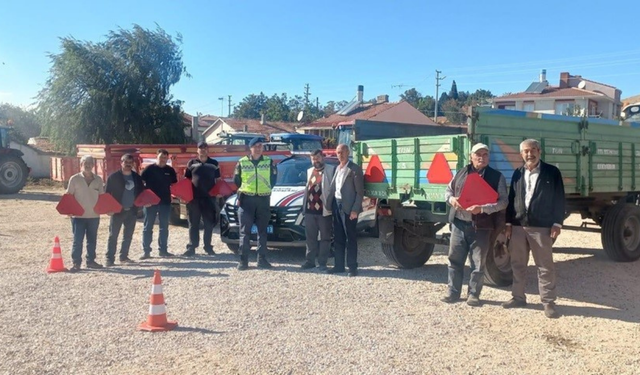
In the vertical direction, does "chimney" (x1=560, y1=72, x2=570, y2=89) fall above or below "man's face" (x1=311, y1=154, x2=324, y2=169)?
above

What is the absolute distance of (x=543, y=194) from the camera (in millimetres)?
5883

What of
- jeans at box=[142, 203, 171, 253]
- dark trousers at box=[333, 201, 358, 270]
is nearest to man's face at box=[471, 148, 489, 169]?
dark trousers at box=[333, 201, 358, 270]

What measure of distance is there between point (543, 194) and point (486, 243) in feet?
2.72

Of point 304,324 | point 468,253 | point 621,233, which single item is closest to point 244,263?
point 304,324

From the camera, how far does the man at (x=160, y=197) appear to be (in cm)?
925

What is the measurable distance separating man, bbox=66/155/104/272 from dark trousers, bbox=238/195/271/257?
2079 millimetres

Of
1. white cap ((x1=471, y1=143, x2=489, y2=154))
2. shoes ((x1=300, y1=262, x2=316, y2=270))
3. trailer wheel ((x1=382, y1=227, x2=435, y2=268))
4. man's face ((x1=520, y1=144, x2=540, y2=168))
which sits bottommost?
shoes ((x1=300, y1=262, x2=316, y2=270))

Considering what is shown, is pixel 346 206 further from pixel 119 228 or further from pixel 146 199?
pixel 119 228

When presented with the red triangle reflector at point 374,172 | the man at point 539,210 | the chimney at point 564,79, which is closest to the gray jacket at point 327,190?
the red triangle reflector at point 374,172

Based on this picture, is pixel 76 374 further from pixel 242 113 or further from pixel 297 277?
pixel 242 113

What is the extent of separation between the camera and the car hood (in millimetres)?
8891

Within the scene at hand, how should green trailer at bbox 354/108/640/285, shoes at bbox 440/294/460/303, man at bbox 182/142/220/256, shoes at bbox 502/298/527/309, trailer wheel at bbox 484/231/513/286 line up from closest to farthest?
1. shoes at bbox 502/298/527/309
2. shoes at bbox 440/294/460/303
3. green trailer at bbox 354/108/640/285
4. trailer wheel at bbox 484/231/513/286
5. man at bbox 182/142/220/256

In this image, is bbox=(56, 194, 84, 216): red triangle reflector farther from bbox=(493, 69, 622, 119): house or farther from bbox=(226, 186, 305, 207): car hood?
bbox=(493, 69, 622, 119): house

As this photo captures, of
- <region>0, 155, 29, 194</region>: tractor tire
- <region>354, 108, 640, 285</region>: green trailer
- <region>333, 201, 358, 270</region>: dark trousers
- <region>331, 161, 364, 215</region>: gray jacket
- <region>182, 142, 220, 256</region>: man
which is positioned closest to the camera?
<region>354, 108, 640, 285</region>: green trailer
